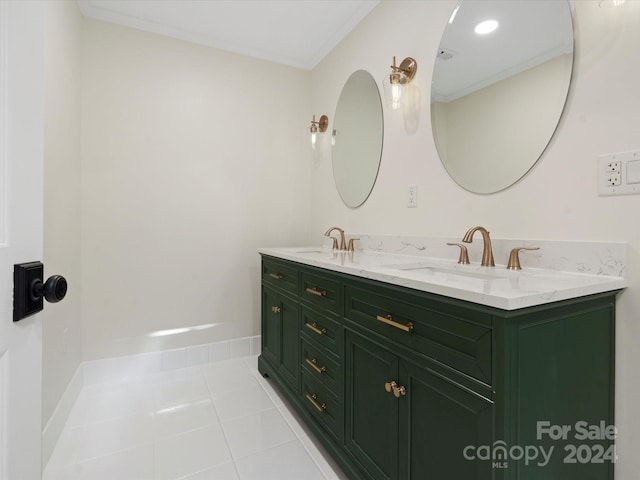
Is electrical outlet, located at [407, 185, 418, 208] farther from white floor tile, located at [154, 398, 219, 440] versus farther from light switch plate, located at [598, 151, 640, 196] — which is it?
white floor tile, located at [154, 398, 219, 440]

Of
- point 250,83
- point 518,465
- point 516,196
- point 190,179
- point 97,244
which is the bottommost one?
point 518,465

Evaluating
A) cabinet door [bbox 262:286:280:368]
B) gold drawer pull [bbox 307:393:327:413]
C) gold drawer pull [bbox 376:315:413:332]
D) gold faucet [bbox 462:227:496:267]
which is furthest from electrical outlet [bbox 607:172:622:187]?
cabinet door [bbox 262:286:280:368]

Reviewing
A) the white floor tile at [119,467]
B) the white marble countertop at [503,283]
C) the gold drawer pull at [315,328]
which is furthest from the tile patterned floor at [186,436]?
the white marble countertop at [503,283]

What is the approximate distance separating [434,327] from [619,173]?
0.80m

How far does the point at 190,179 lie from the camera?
257cm

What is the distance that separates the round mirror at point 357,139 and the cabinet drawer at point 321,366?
109 cm

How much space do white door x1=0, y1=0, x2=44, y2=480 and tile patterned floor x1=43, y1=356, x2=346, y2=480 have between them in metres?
1.04

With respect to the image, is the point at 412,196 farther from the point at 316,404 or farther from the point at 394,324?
the point at 316,404

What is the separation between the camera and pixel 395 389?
1111 millimetres

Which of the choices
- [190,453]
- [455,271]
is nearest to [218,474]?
[190,453]

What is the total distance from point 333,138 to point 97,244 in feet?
6.24

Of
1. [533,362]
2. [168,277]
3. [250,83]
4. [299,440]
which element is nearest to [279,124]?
[250,83]

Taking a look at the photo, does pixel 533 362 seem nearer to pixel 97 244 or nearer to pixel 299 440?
pixel 299 440

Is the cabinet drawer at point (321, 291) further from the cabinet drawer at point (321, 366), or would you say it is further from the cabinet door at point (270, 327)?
the cabinet door at point (270, 327)
